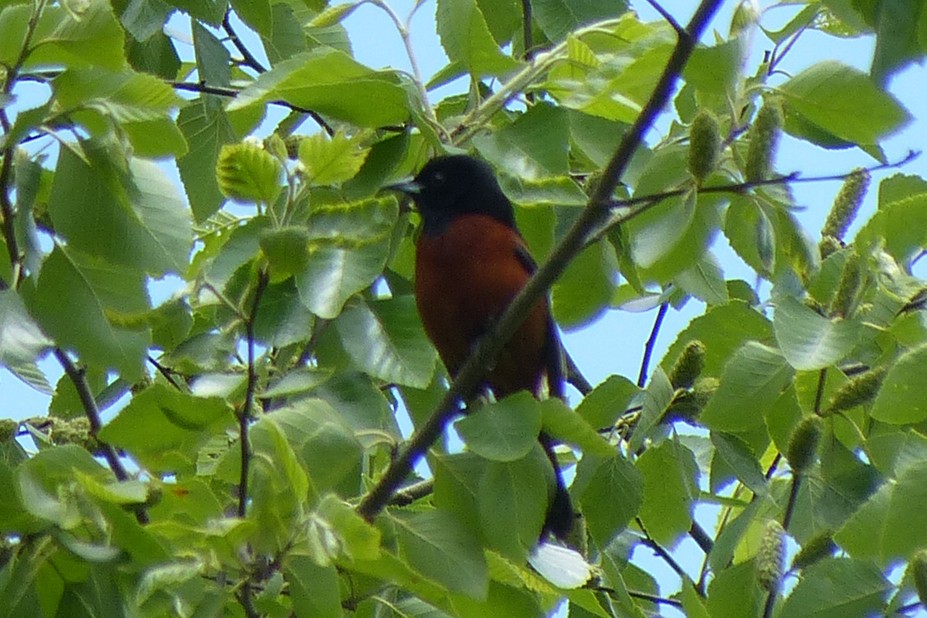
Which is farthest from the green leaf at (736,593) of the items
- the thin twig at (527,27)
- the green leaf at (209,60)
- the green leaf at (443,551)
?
the green leaf at (209,60)

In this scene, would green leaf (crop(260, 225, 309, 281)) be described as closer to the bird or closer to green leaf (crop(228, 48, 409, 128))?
green leaf (crop(228, 48, 409, 128))

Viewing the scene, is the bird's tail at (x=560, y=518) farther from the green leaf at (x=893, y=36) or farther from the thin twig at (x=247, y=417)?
the green leaf at (x=893, y=36)

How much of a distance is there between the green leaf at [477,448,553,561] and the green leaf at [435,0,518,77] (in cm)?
82

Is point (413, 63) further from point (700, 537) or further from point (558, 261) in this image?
point (700, 537)

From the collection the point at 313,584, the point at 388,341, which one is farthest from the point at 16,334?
the point at 388,341

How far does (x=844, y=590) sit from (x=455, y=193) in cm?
225

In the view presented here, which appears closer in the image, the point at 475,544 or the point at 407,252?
the point at 475,544

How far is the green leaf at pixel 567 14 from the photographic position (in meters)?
3.19

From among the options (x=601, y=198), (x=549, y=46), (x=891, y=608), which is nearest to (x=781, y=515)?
(x=891, y=608)

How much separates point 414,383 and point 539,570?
0.50 meters

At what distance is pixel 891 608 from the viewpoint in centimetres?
242

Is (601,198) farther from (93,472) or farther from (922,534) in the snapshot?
(93,472)

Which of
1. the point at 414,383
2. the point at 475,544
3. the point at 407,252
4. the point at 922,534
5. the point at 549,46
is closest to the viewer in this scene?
the point at 922,534

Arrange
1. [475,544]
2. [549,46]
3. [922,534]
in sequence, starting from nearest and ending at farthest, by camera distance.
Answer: [922,534] < [475,544] < [549,46]
